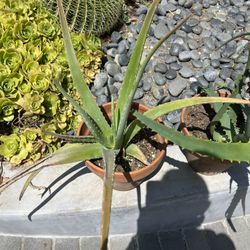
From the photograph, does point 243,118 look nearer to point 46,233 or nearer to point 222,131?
point 222,131

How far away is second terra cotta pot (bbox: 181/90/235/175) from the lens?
66.0 inches

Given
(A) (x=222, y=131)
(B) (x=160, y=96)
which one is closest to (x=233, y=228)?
(A) (x=222, y=131)

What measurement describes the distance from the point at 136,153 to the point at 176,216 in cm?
45

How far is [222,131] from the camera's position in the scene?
1.78 m

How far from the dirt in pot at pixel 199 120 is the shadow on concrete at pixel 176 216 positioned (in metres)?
0.16

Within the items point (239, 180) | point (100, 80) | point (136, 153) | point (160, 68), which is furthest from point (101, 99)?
point (239, 180)

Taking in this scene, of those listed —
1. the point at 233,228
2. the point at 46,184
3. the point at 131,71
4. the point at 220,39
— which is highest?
the point at 131,71

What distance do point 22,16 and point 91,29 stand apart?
419mm

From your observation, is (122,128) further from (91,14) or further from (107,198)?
(91,14)

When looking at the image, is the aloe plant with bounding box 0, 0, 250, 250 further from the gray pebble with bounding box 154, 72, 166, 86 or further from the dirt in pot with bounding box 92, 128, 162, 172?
the gray pebble with bounding box 154, 72, 166, 86

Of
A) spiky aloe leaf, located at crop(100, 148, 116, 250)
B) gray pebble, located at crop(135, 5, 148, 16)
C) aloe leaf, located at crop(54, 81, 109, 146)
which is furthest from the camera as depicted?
gray pebble, located at crop(135, 5, 148, 16)

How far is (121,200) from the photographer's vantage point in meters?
1.75

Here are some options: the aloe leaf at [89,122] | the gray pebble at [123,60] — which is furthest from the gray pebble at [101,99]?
the aloe leaf at [89,122]

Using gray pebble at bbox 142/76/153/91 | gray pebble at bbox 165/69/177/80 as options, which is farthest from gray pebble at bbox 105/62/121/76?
gray pebble at bbox 165/69/177/80
